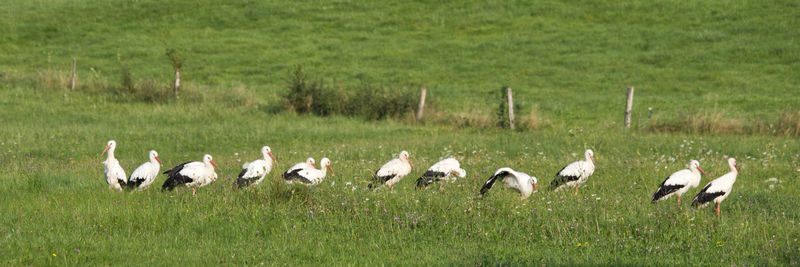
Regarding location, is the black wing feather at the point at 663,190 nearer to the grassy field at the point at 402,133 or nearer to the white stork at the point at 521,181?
the grassy field at the point at 402,133

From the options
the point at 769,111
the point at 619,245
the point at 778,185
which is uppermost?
the point at 619,245

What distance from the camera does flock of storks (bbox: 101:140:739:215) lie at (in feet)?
34.5

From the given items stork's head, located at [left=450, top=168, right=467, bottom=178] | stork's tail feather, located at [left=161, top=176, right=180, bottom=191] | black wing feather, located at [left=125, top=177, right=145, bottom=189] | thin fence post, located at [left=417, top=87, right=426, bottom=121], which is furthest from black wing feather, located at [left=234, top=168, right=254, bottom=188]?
thin fence post, located at [left=417, top=87, right=426, bottom=121]

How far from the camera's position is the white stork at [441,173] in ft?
40.2

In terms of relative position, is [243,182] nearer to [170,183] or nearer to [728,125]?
[170,183]

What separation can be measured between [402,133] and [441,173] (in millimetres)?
9760

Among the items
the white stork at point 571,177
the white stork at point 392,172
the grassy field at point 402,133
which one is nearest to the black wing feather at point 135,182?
the grassy field at point 402,133

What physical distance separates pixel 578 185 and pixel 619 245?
4099 mm

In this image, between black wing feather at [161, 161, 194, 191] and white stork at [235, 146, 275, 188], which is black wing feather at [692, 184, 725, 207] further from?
black wing feather at [161, 161, 194, 191]

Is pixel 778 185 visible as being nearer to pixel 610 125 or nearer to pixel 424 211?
pixel 424 211

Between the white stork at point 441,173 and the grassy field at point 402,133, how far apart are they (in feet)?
1.62

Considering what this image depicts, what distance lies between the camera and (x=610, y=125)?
→ 22.9 m

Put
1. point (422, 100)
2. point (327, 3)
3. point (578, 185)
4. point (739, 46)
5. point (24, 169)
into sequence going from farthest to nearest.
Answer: point (327, 3) → point (739, 46) → point (422, 100) → point (24, 169) → point (578, 185)

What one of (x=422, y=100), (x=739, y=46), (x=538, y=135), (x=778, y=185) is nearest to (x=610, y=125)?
(x=538, y=135)
